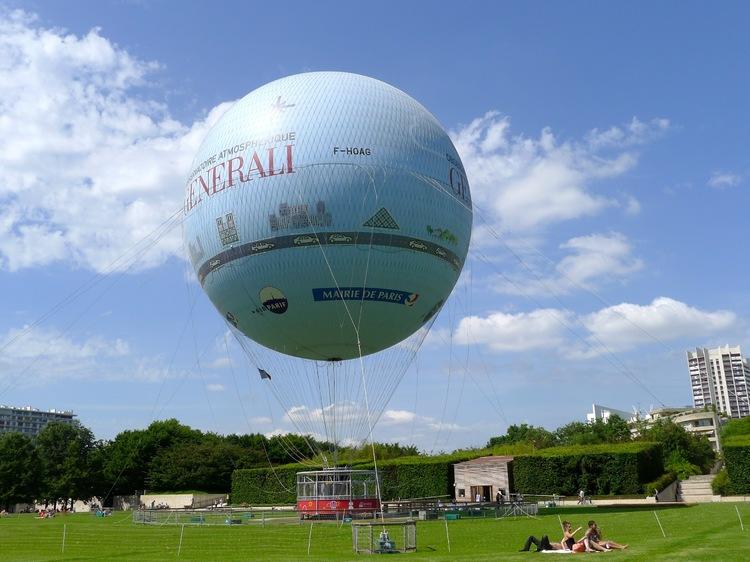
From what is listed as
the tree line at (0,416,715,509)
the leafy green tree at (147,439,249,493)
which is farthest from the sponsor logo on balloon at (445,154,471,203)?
the leafy green tree at (147,439,249,493)

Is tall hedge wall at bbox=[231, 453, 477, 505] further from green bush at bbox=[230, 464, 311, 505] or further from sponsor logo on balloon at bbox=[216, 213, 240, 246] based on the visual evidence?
sponsor logo on balloon at bbox=[216, 213, 240, 246]

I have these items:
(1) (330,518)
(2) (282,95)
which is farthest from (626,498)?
(2) (282,95)

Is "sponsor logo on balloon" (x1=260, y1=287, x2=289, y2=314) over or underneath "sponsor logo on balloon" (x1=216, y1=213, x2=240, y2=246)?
underneath

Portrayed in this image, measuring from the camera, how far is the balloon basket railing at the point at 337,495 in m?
32.0

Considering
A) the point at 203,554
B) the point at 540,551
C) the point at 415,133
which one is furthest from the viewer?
the point at 415,133

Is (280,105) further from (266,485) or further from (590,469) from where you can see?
(266,485)

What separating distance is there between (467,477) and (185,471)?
3900cm

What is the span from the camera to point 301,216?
23719 mm

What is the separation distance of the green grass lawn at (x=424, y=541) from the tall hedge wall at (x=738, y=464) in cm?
1580

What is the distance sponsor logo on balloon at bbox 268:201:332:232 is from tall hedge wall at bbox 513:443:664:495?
34109 millimetres

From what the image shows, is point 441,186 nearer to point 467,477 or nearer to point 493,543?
point 493,543

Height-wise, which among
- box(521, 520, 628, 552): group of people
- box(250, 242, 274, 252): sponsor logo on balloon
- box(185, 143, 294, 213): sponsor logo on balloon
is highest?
box(185, 143, 294, 213): sponsor logo on balloon

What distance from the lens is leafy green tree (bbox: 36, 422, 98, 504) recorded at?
254ft

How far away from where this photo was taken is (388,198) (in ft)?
78.4
